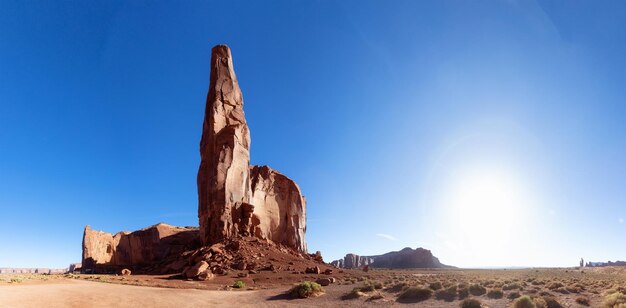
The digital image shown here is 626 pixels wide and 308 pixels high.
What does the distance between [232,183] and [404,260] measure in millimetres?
115563

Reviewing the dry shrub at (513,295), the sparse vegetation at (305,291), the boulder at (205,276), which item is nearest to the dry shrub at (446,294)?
the dry shrub at (513,295)

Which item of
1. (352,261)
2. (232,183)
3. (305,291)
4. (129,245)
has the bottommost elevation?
(352,261)

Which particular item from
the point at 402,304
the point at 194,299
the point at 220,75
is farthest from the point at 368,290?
the point at 220,75

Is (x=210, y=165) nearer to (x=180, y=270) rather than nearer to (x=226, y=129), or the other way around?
(x=226, y=129)

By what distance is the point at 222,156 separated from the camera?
45.7 meters

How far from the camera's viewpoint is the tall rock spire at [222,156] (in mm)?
43469

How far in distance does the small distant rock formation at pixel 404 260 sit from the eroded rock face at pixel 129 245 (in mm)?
79418

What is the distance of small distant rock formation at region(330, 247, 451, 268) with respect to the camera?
138 meters

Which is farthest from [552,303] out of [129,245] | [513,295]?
[129,245]

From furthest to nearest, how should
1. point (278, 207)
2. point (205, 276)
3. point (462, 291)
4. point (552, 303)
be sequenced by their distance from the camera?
1. point (278, 207)
2. point (205, 276)
3. point (462, 291)
4. point (552, 303)

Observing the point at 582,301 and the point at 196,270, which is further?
the point at 196,270

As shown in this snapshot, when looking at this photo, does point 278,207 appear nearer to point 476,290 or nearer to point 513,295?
point 476,290

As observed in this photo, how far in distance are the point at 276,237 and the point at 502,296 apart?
42968 mm

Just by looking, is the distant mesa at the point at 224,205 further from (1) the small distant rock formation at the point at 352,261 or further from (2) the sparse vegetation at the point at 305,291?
(1) the small distant rock formation at the point at 352,261
